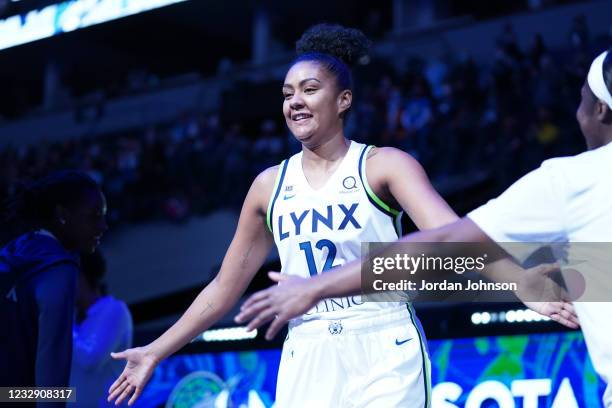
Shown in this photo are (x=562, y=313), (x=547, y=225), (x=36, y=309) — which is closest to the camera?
(x=547, y=225)

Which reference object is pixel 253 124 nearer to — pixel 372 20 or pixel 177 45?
pixel 372 20

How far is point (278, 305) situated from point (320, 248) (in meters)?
0.87

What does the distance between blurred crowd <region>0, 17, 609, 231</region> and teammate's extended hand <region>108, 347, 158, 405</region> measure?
6.01 m

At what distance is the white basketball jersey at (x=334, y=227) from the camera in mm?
2717

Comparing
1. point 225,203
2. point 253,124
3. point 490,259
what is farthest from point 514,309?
point 253,124

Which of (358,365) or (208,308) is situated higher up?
(208,308)

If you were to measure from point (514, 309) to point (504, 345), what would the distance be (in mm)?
474

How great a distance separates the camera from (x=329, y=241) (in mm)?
2727

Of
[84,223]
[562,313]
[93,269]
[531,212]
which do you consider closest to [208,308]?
[84,223]

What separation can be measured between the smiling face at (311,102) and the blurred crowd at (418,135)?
20.1 ft

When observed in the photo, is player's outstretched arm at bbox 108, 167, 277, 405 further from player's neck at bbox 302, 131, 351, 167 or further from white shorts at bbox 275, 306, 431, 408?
white shorts at bbox 275, 306, 431, 408

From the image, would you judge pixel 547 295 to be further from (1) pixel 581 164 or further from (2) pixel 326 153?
(2) pixel 326 153

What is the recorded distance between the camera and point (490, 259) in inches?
76.6

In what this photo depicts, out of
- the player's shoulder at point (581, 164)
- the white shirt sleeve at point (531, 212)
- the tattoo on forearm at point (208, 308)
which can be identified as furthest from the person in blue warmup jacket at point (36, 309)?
the player's shoulder at point (581, 164)
